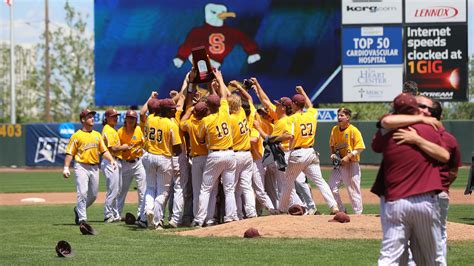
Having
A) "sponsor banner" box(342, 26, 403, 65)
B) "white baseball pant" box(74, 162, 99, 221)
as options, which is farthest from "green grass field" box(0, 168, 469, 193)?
"white baseball pant" box(74, 162, 99, 221)

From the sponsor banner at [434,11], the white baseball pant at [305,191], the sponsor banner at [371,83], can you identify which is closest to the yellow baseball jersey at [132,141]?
the white baseball pant at [305,191]

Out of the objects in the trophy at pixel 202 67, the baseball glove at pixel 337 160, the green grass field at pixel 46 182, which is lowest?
the green grass field at pixel 46 182

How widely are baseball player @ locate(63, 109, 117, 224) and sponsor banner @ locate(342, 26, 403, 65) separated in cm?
1678

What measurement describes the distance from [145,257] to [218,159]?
3.55 m

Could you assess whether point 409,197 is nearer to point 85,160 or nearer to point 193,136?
point 193,136

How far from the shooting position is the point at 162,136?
14.5 m

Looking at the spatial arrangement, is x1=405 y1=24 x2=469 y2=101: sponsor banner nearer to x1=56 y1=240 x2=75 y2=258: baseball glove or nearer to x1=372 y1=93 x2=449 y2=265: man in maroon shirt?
x1=56 y1=240 x2=75 y2=258: baseball glove

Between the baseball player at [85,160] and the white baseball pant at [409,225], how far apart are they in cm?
859

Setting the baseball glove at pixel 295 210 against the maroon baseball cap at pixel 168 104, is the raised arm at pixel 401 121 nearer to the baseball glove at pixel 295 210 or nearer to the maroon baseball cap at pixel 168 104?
the baseball glove at pixel 295 210

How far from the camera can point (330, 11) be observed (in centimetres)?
3172

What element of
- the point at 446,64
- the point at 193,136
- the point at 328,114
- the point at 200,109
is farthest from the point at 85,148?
the point at 328,114

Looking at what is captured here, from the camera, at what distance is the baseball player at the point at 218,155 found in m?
14.2

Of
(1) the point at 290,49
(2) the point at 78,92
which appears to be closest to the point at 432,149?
(1) the point at 290,49

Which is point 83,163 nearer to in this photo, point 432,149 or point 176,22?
point 432,149
